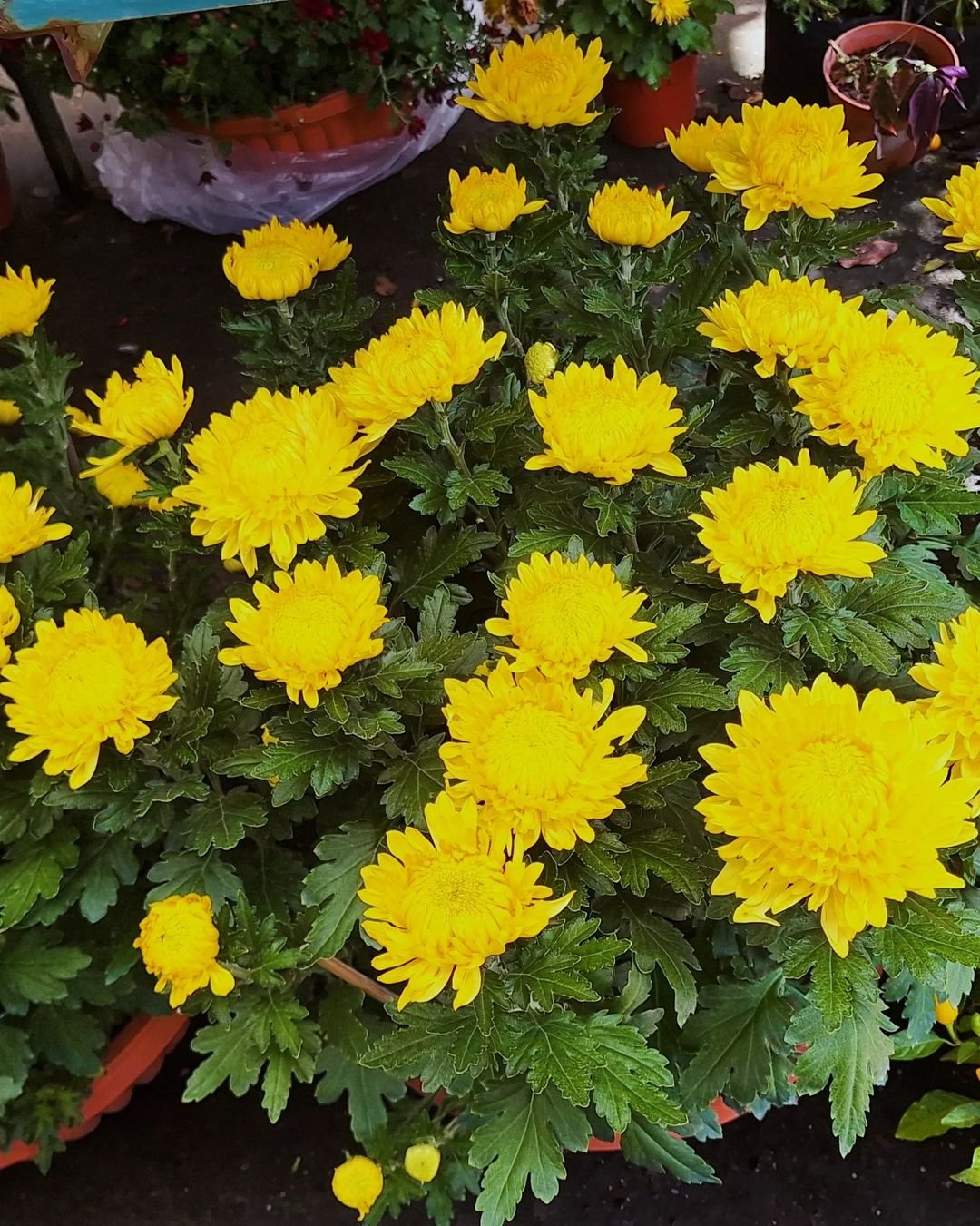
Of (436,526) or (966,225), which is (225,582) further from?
(966,225)

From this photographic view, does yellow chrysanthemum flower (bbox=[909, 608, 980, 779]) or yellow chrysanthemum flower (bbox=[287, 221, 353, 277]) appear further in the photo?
yellow chrysanthemum flower (bbox=[287, 221, 353, 277])

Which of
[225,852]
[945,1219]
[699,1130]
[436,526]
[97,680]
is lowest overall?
[945,1219]

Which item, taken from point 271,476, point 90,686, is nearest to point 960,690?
point 271,476

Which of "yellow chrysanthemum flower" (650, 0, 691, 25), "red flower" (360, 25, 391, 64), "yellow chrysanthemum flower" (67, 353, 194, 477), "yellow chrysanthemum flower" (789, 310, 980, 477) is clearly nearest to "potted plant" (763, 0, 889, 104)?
"yellow chrysanthemum flower" (650, 0, 691, 25)

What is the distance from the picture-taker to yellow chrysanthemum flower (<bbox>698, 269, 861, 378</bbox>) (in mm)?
1038

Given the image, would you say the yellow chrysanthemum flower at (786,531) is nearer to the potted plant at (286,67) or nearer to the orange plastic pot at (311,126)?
the potted plant at (286,67)

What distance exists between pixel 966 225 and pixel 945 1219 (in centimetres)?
136

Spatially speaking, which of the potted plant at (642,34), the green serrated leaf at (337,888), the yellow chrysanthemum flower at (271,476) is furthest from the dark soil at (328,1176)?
the potted plant at (642,34)

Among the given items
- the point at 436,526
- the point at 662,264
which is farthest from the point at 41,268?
the point at 662,264

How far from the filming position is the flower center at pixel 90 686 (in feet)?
3.21

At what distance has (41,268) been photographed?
3.34 m

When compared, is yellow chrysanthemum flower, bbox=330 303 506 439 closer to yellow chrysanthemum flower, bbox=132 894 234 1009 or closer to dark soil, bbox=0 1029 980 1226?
yellow chrysanthemum flower, bbox=132 894 234 1009

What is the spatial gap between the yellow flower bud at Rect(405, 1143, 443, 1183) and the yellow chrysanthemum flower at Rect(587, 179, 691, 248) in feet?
3.70

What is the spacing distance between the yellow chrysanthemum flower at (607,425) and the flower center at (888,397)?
170mm
